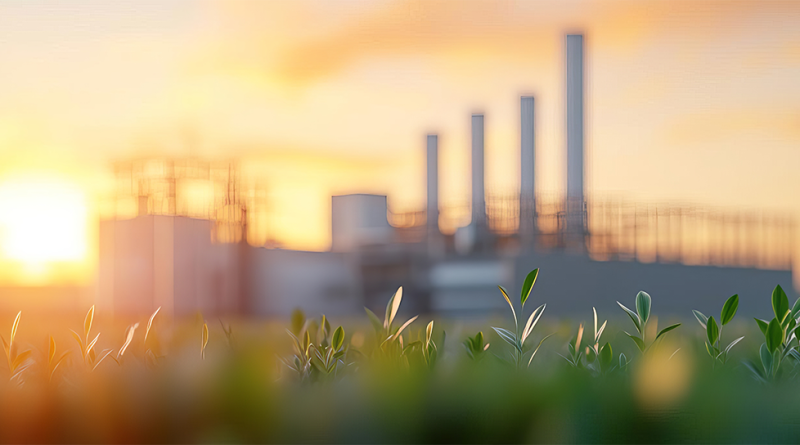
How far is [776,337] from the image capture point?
2.15 meters

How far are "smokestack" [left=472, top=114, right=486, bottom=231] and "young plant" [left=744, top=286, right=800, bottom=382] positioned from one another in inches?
999

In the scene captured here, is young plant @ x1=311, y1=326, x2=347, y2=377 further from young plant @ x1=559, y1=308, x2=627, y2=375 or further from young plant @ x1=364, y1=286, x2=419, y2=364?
young plant @ x1=559, y1=308, x2=627, y2=375

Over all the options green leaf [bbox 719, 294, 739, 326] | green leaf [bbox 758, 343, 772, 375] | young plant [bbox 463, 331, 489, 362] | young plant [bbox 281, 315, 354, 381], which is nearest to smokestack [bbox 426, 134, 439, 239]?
young plant [bbox 281, 315, 354, 381]

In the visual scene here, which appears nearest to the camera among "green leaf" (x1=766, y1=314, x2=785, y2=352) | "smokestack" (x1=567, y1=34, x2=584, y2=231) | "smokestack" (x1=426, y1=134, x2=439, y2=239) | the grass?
the grass

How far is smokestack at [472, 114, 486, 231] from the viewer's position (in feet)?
91.9

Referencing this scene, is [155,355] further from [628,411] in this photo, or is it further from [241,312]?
[241,312]

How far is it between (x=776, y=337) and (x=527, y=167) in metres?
24.8

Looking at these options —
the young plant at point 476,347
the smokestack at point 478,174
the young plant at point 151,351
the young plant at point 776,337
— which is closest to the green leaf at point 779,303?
the young plant at point 776,337

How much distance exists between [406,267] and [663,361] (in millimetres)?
26220

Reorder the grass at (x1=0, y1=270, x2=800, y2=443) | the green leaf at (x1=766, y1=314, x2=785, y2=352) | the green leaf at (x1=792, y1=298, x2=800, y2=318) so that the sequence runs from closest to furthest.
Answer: the grass at (x1=0, y1=270, x2=800, y2=443) → the green leaf at (x1=766, y1=314, x2=785, y2=352) → the green leaf at (x1=792, y1=298, x2=800, y2=318)

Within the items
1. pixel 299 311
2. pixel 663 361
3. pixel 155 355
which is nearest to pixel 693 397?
pixel 663 361

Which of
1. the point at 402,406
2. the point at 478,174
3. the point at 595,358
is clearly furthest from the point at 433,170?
the point at 402,406

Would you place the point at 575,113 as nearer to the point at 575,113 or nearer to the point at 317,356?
the point at 575,113

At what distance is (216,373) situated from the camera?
1779mm
